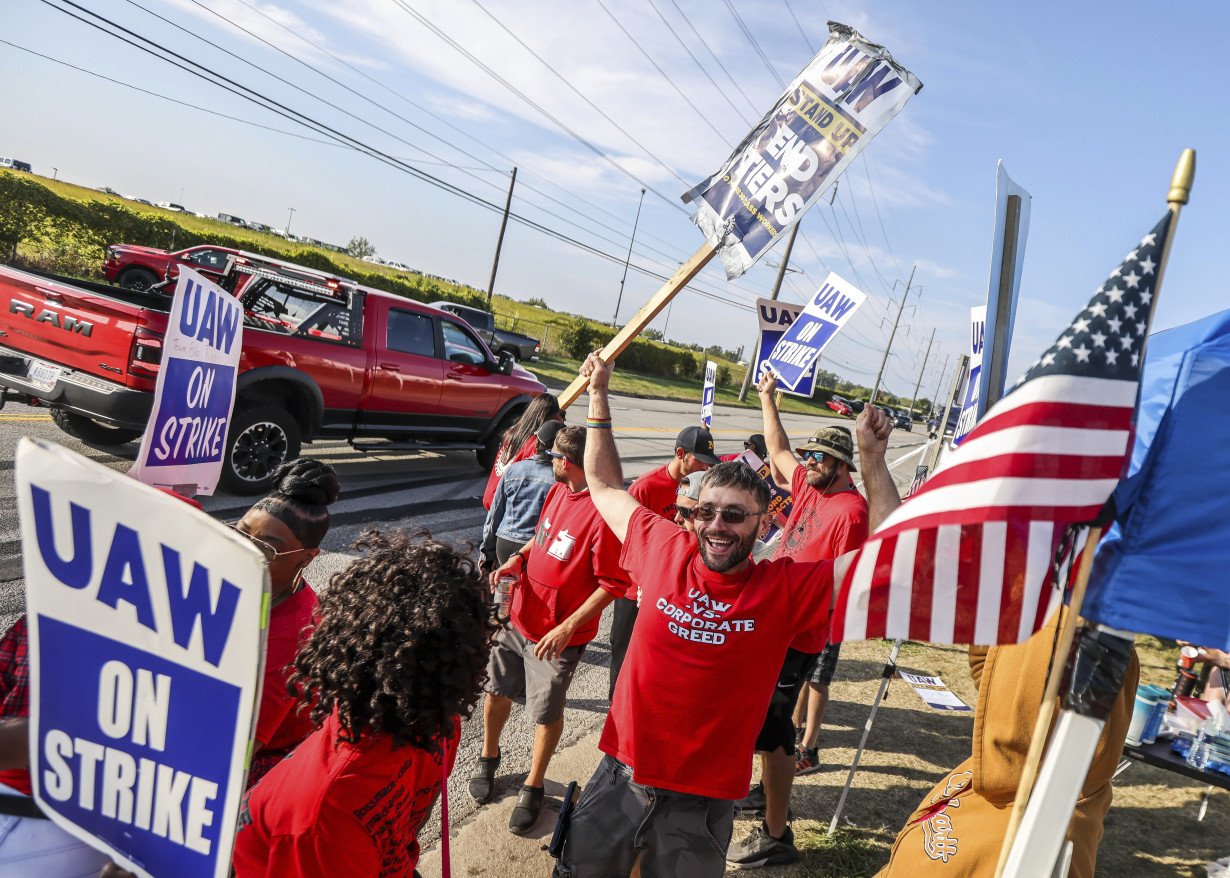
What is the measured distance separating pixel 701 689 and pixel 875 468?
3.09 feet

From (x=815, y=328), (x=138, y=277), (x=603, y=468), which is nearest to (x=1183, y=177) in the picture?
(x=603, y=468)

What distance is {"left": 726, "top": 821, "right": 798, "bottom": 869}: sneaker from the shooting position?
142 inches

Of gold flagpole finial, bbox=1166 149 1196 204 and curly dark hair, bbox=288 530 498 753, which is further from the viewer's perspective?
curly dark hair, bbox=288 530 498 753

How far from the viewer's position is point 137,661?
1.25 metres

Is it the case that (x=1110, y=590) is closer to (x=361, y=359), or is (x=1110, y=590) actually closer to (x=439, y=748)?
(x=439, y=748)

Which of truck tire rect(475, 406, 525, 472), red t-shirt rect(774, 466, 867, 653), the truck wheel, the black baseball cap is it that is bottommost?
truck tire rect(475, 406, 525, 472)

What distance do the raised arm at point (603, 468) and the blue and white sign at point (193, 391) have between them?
4.76ft

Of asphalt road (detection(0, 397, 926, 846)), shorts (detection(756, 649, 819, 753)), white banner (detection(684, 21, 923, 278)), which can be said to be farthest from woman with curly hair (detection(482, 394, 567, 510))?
shorts (detection(756, 649, 819, 753))

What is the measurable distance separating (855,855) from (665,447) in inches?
495

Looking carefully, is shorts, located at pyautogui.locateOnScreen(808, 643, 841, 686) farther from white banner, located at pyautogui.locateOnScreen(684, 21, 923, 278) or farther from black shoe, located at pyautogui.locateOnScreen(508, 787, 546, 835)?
white banner, located at pyautogui.locateOnScreen(684, 21, 923, 278)

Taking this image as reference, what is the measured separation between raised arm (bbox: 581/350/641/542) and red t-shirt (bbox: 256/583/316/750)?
115cm

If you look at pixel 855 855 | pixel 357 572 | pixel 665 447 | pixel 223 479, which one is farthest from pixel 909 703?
pixel 665 447

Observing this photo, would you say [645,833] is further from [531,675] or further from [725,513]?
[531,675]

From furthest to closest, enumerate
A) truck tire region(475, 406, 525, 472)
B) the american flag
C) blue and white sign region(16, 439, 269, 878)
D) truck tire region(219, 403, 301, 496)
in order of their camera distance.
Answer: truck tire region(475, 406, 525, 472) → truck tire region(219, 403, 301, 496) → the american flag → blue and white sign region(16, 439, 269, 878)
